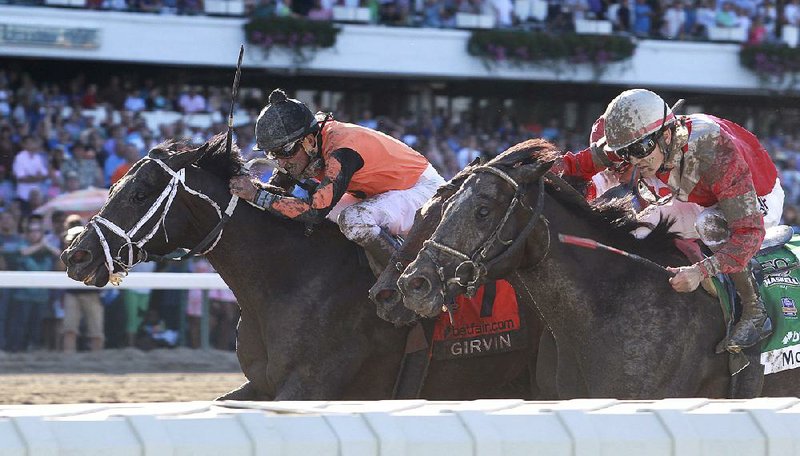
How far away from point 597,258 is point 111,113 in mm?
8999

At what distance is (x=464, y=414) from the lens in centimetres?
239

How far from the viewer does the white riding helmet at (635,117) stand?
4125 mm

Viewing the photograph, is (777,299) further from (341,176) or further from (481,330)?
(341,176)

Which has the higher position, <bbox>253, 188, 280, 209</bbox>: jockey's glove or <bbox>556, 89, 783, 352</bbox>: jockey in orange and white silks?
<bbox>556, 89, 783, 352</bbox>: jockey in orange and white silks

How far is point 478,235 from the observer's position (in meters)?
4.07

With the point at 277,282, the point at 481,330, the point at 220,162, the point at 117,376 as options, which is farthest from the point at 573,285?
the point at 117,376

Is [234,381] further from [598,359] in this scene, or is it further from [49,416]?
[49,416]

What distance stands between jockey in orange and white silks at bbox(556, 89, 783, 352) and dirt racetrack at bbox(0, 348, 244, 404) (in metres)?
4.26

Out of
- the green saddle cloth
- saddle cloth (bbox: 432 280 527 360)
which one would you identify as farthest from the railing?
saddle cloth (bbox: 432 280 527 360)

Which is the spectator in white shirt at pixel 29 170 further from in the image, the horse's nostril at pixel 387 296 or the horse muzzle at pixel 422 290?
the horse muzzle at pixel 422 290

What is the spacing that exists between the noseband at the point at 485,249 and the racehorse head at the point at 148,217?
135 centimetres

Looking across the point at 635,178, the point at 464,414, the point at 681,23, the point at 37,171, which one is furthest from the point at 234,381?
the point at 681,23

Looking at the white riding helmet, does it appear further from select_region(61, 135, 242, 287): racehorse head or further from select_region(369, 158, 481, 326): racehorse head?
select_region(61, 135, 242, 287): racehorse head

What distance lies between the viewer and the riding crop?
4246 mm
